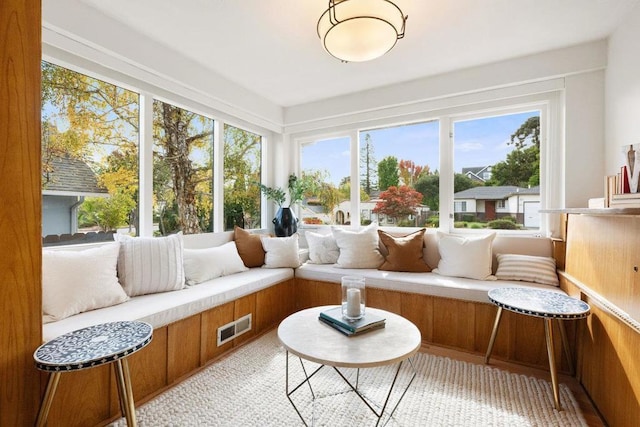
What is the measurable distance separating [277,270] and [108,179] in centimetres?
170

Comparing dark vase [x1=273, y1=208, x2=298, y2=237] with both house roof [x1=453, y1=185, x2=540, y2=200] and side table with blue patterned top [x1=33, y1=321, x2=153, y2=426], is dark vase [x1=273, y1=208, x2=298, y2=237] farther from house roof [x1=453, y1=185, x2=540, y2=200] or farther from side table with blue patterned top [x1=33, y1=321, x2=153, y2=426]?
side table with blue patterned top [x1=33, y1=321, x2=153, y2=426]

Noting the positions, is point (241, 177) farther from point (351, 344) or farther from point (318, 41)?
point (351, 344)

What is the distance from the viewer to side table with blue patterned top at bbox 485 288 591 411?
68.7 inches

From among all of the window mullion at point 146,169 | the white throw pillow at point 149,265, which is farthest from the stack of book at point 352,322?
the window mullion at point 146,169

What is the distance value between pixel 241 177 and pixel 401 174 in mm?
1999

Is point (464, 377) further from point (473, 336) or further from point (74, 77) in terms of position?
point (74, 77)

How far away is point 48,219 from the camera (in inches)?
82.4

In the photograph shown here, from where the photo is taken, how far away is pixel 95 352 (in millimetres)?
1271

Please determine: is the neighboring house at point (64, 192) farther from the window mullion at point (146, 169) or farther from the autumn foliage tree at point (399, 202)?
the autumn foliage tree at point (399, 202)

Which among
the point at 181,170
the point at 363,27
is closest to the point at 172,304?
the point at 181,170

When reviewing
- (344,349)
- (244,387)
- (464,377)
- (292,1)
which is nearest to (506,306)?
(464,377)

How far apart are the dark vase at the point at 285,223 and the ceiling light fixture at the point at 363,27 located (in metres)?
2.28

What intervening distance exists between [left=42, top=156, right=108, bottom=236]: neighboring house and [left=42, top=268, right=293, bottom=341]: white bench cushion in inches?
30.0

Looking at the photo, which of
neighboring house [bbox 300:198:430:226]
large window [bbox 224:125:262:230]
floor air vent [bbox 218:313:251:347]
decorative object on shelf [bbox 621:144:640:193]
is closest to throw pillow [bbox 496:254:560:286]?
neighboring house [bbox 300:198:430:226]
